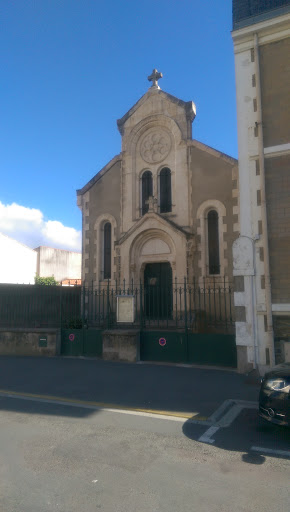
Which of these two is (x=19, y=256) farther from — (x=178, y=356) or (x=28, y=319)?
(x=178, y=356)

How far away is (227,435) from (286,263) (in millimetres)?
4976

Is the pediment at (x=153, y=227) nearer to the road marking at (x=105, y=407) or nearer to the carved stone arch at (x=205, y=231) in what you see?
the carved stone arch at (x=205, y=231)

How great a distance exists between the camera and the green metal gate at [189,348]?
10234 mm

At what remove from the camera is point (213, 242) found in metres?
14.7

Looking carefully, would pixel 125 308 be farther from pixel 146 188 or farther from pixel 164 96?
pixel 164 96

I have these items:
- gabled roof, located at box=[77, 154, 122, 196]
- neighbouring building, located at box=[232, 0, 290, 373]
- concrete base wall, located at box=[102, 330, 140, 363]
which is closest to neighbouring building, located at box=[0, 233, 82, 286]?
gabled roof, located at box=[77, 154, 122, 196]

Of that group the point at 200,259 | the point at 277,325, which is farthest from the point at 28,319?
the point at 277,325

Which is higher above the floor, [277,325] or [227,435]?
[277,325]

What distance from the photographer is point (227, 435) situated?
5402mm

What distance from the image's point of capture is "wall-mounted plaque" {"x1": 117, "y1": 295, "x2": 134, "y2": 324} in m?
11.4

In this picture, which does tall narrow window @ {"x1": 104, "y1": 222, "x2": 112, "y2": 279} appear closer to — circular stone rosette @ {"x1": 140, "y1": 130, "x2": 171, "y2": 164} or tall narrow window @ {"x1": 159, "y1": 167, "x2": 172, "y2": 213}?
tall narrow window @ {"x1": 159, "y1": 167, "x2": 172, "y2": 213}

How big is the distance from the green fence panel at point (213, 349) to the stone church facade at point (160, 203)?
3897 millimetres

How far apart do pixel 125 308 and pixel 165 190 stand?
6454 mm

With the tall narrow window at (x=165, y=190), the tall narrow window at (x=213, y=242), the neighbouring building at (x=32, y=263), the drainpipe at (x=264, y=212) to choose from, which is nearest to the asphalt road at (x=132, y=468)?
the drainpipe at (x=264, y=212)
